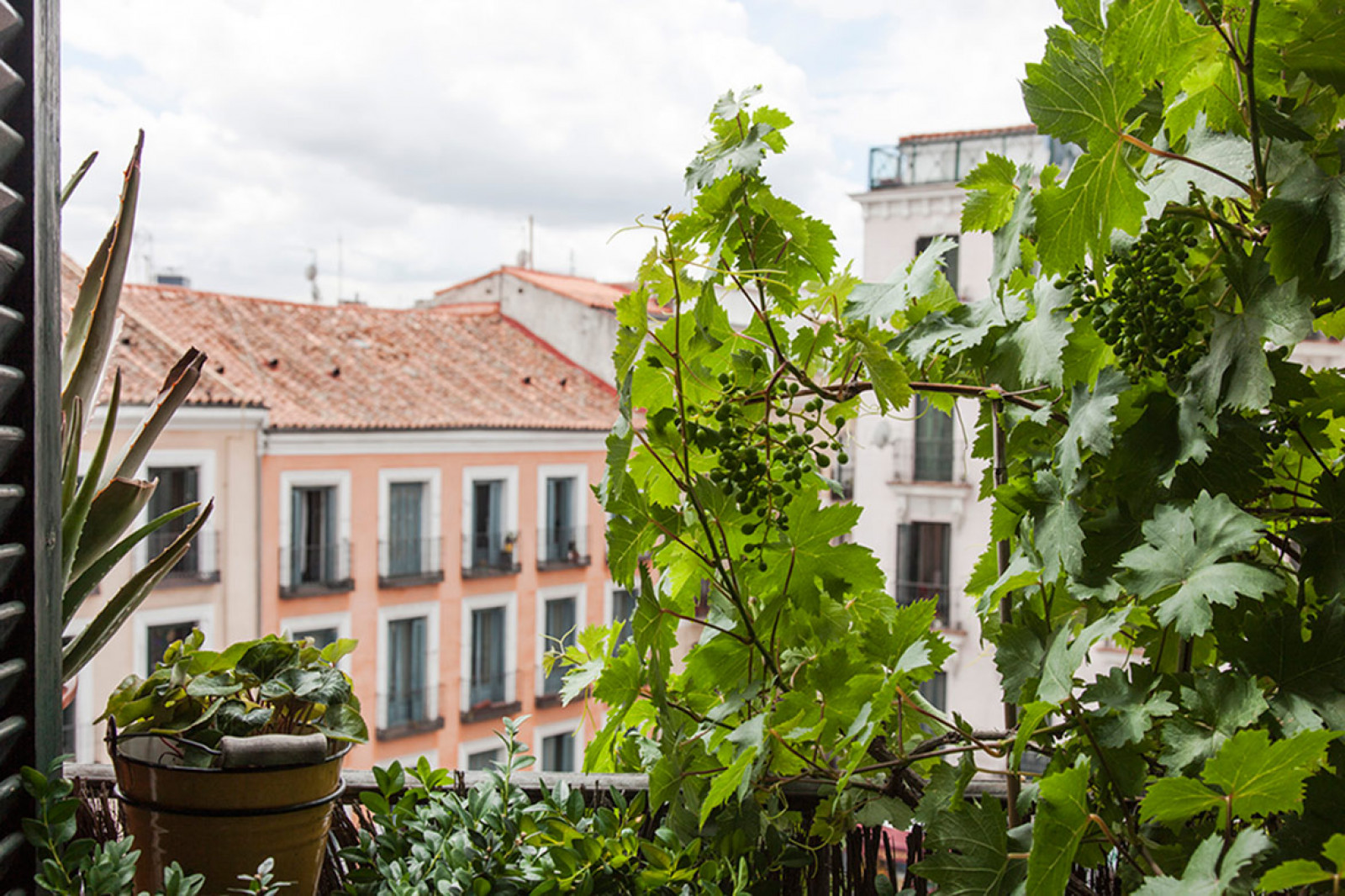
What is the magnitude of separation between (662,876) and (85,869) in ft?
1.23

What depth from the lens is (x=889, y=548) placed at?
830 cm

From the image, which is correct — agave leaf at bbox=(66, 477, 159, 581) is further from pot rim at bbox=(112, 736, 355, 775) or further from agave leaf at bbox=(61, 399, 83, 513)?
pot rim at bbox=(112, 736, 355, 775)

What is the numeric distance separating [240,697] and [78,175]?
472mm

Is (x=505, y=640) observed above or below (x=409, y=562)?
below

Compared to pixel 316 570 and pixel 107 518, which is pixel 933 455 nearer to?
pixel 316 570

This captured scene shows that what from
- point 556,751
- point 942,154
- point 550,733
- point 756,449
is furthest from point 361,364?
point 756,449

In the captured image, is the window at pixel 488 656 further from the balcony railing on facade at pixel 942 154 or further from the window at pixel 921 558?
the balcony railing on facade at pixel 942 154

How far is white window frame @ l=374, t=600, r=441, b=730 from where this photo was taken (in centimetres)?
914

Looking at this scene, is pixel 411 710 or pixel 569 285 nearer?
pixel 411 710

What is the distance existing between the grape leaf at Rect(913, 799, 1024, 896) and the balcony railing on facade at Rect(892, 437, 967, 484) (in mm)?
7752

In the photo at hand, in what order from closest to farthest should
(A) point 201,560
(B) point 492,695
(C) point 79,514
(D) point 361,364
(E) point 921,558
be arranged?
(C) point 79,514
(A) point 201,560
(E) point 921,558
(D) point 361,364
(B) point 492,695

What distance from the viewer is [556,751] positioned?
34.0 ft

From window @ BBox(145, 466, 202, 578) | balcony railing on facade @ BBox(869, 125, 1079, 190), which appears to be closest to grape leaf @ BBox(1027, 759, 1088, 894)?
balcony railing on facade @ BBox(869, 125, 1079, 190)

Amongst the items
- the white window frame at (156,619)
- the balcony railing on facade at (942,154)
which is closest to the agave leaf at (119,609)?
the balcony railing on facade at (942,154)
